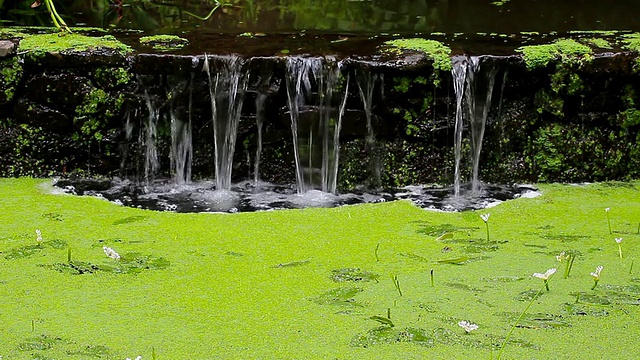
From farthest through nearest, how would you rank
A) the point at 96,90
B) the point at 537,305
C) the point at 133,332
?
the point at 96,90
the point at 537,305
the point at 133,332

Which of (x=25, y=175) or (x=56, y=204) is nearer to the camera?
(x=56, y=204)

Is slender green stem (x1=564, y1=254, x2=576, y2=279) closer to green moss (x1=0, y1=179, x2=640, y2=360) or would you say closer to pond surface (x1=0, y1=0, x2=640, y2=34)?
green moss (x1=0, y1=179, x2=640, y2=360)

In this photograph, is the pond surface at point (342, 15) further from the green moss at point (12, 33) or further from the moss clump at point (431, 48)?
the moss clump at point (431, 48)

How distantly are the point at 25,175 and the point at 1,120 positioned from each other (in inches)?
11.0

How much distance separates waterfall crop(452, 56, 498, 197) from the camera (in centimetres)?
405

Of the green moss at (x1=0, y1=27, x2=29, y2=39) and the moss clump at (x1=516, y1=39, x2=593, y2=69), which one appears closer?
the moss clump at (x1=516, y1=39, x2=593, y2=69)

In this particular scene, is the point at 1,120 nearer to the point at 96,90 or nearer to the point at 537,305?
the point at 96,90

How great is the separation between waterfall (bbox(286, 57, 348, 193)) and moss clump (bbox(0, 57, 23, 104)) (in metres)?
1.22

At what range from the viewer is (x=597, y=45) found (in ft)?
13.7

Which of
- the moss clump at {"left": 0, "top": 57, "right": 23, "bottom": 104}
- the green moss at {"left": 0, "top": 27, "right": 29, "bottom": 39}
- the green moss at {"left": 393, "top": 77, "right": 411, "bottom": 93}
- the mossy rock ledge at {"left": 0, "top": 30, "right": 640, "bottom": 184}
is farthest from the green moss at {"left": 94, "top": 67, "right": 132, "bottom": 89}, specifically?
the green moss at {"left": 393, "top": 77, "right": 411, "bottom": 93}

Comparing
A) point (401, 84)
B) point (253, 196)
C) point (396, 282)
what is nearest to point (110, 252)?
point (396, 282)

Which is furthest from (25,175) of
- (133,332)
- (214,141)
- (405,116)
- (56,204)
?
(133,332)

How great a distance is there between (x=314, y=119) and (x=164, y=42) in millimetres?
841

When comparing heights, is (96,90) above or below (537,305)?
above
